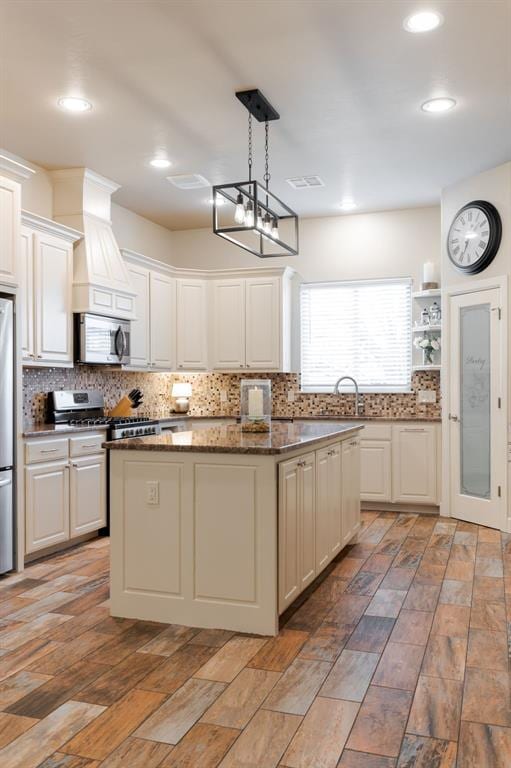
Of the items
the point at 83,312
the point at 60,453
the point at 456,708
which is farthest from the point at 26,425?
the point at 456,708

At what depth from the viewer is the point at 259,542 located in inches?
126

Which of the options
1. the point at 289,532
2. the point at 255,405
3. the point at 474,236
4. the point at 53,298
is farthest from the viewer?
the point at 474,236

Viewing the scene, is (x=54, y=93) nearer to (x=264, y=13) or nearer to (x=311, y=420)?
(x=264, y=13)

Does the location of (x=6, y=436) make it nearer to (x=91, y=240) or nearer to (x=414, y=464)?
(x=91, y=240)

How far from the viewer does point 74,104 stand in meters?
4.18

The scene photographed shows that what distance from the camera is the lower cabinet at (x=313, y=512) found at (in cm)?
332

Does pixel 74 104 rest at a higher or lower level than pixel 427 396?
higher

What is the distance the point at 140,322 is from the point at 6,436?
247 centimetres

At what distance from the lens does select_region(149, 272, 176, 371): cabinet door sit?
262 inches

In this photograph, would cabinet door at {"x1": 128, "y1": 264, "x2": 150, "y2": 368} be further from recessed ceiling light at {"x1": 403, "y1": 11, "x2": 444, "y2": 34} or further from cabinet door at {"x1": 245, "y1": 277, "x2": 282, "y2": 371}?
recessed ceiling light at {"x1": 403, "y1": 11, "x2": 444, "y2": 34}

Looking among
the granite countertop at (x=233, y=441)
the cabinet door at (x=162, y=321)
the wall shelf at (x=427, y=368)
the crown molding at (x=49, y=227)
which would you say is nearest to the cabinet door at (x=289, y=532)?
the granite countertop at (x=233, y=441)

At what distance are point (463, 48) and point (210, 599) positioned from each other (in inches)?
125

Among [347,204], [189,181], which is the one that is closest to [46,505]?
[189,181]

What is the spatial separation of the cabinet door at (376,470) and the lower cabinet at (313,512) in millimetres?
1401
